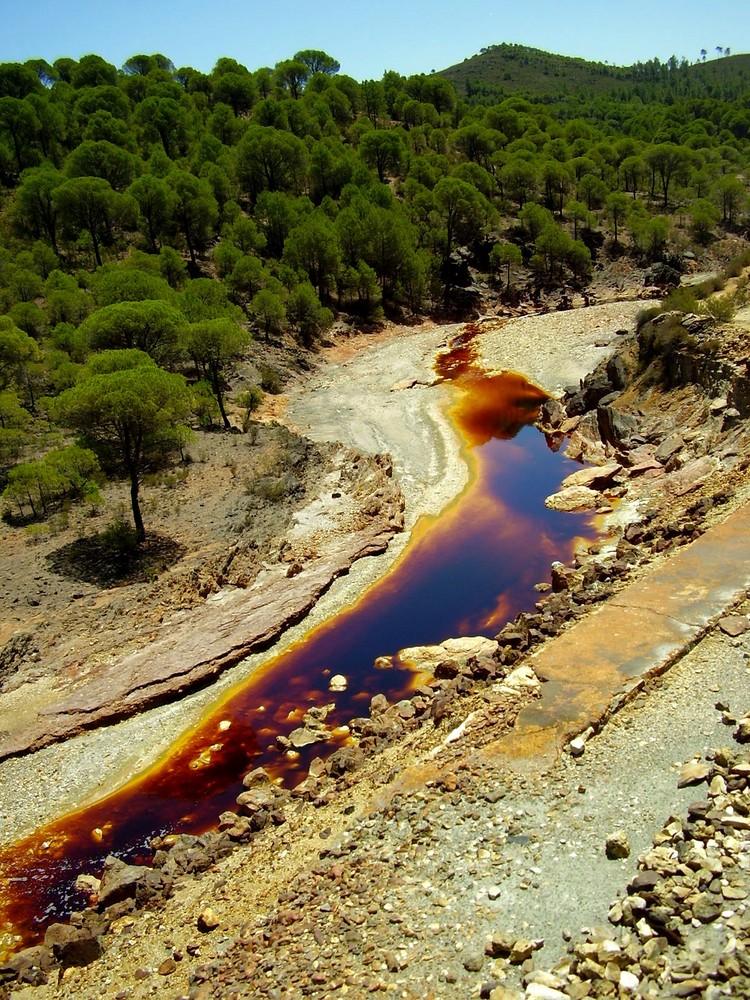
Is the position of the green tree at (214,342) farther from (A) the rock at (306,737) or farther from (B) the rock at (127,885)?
(B) the rock at (127,885)

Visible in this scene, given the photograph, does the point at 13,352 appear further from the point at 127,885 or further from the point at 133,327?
the point at 127,885

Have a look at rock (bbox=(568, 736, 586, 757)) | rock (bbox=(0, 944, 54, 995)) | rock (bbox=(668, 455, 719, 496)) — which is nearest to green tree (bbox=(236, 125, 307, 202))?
rock (bbox=(668, 455, 719, 496))

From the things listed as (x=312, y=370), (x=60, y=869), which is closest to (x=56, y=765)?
(x=60, y=869)

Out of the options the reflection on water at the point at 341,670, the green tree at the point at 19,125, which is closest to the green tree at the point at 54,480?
the reflection on water at the point at 341,670

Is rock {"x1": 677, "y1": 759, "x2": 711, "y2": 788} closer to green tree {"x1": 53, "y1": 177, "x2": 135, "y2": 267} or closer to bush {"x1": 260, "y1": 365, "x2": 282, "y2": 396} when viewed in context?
bush {"x1": 260, "y1": 365, "x2": 282, "y2": 396}

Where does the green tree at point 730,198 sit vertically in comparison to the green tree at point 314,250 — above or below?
above

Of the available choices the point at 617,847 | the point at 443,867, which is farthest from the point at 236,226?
the point at 617,847

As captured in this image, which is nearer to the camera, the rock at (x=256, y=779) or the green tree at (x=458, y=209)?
the rock at (x=256, y=779)
